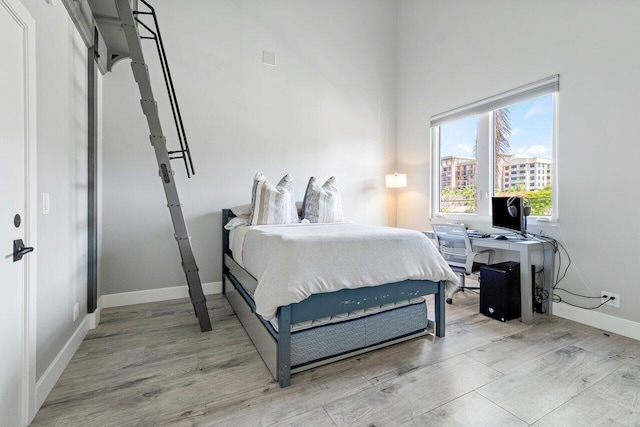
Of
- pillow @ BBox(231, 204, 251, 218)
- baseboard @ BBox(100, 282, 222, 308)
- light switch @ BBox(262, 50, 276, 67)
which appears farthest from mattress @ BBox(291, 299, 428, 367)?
light switch @ BBox(262, 50, 276, 67)

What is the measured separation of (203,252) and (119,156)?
128 centimetres

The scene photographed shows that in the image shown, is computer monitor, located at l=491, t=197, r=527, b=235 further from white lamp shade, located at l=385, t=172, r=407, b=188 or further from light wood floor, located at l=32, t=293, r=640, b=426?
white lamp shade, located at l=385, t=172, r=407, b=188

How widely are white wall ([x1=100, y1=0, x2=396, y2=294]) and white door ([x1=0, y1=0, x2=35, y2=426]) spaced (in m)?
1.70

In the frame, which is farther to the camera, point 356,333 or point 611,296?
point 611,296

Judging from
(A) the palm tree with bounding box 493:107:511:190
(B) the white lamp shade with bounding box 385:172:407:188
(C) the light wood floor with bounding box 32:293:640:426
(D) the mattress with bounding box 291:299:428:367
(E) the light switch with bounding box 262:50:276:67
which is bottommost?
(C) the light wood floor with bounding box 32:293:640:426

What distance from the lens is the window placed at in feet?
9.34

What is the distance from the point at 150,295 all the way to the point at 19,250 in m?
1.98

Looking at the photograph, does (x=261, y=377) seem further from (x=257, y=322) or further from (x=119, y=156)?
(x=119, y=156)

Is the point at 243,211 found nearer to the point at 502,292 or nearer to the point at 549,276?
the point at 502,292

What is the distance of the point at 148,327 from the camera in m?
2.43

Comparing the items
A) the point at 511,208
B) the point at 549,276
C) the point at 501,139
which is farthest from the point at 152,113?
the point at 549,276

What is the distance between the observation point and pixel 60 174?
1816 mm

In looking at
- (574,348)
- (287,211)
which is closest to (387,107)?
(287,211)

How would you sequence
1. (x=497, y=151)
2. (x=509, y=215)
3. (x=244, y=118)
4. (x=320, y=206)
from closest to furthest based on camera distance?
(x=509, y=215) → (x=320, y=206) → (x=497, y=151) → (x=244, y=118)
